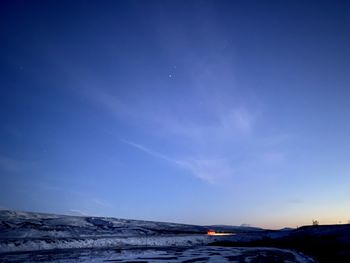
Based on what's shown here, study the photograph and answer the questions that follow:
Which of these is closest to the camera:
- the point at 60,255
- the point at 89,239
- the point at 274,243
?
the point at 60,255

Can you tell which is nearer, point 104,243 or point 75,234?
point 104,243

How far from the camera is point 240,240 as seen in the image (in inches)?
215

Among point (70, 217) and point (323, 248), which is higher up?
point (70, 217)

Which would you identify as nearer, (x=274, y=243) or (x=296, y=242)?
(x=296, y=242)

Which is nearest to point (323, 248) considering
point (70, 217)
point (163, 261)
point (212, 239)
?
point (212, 239)

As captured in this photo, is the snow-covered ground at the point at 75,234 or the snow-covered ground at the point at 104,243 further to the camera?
the snow-covered ground at the point at 75,234

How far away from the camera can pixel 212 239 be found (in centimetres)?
563

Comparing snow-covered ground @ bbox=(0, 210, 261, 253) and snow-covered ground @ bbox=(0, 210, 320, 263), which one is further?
snow-covered ground @ bbox=(0, 210, 261, 253)

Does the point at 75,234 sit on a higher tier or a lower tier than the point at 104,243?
higher

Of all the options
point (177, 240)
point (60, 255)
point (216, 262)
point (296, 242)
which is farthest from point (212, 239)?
point (60, 255)

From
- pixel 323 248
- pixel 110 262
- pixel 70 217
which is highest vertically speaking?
pixel 70 217

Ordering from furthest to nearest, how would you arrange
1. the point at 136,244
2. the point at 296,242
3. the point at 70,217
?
the point at 70,217
the point at 296,242
the point at 136,244

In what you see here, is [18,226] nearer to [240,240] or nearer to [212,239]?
[212,239]

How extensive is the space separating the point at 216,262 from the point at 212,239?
9.54 ft
